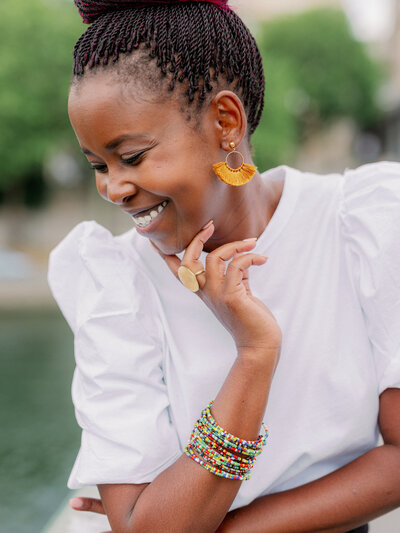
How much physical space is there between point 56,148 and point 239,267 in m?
24.0

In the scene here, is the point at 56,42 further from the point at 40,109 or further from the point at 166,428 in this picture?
the point at 166,428

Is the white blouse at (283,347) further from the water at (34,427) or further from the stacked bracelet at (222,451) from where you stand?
the water at (34,427)

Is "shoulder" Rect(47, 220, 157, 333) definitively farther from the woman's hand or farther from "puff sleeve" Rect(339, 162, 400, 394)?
"puff sleeve" Rect(339, 162, 400, 394)

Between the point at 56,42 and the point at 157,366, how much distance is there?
22581 mm

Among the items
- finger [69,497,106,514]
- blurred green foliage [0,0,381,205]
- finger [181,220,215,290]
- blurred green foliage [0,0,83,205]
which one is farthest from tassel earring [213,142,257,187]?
blurred green foliage [0,0,83,205]

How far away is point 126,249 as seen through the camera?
1881 mm

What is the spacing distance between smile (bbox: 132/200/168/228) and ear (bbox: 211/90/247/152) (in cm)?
22

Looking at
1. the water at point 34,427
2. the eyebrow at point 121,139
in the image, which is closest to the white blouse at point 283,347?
the eyebrow at point 121,139

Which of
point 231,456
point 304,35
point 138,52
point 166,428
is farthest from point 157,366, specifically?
point 304,35

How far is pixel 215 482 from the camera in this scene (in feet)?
5.06

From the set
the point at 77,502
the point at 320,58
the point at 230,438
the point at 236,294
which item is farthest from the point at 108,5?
the point at 320,58

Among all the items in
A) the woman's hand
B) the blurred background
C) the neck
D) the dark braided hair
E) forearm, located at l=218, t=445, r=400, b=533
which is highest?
the dark braided hair

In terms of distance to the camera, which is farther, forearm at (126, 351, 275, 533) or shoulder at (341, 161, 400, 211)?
shoulder at (341, 161, 400, 211)

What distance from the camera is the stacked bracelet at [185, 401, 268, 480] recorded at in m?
A: 1.53
